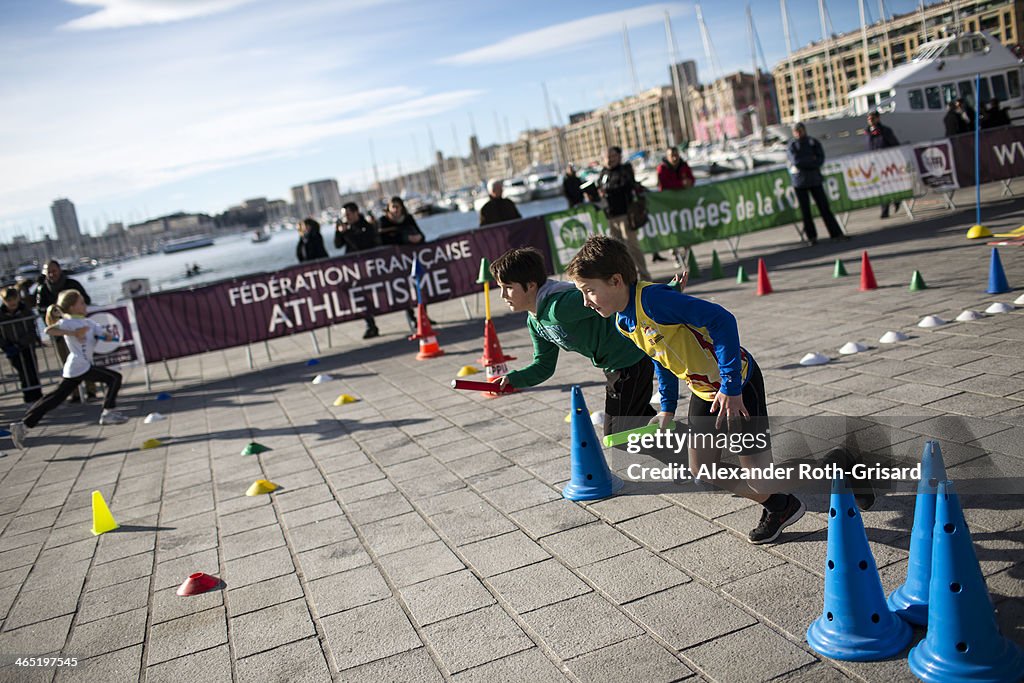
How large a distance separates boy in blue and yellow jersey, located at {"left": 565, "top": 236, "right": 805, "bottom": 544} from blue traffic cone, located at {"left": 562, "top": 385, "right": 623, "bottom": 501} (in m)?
1.03

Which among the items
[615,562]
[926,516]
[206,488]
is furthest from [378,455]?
[926,516]

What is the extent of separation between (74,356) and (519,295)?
7.70 metres

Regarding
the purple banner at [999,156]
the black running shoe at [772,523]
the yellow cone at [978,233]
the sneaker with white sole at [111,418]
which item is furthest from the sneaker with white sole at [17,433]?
the purple banner at [999,156]

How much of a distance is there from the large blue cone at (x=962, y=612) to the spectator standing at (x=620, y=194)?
36.5ft

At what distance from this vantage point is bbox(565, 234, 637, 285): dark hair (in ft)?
13.5

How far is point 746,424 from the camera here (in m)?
4.01

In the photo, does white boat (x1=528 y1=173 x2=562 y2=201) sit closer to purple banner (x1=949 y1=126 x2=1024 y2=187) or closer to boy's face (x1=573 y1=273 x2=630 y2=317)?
purple banner (x1=949 y1=126 x2=1024 y2=187)

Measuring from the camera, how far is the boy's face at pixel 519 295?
4.92 m

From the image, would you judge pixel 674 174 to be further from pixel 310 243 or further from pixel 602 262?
pixel 602 262

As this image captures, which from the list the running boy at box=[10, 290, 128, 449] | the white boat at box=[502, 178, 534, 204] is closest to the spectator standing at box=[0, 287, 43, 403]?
the running boy at box=[10, 290, 128, 449]

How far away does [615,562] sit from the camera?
14.6 feet

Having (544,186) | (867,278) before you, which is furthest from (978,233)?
(544,186)

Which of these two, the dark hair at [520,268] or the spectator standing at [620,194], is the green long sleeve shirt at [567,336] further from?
the spectator standing at [620,194]

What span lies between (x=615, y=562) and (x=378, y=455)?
10.8 feet
